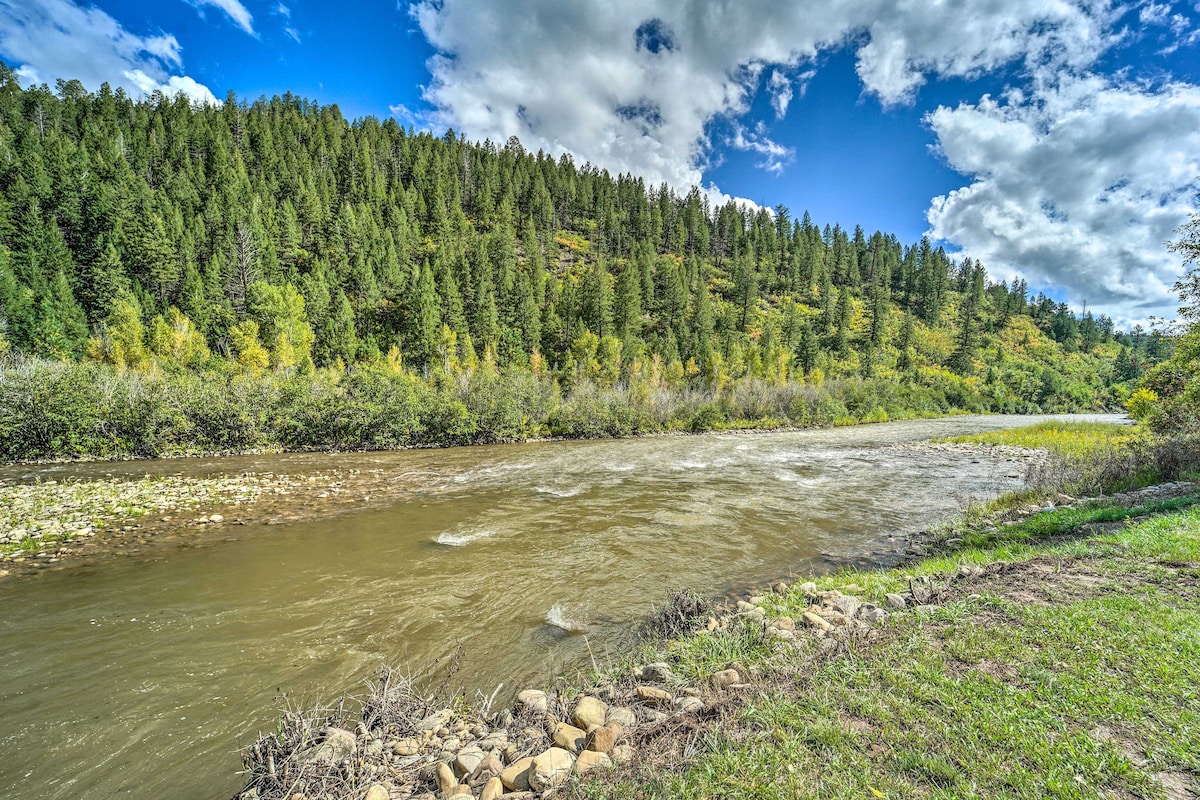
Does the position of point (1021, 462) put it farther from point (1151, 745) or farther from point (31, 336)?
point (31, 336)

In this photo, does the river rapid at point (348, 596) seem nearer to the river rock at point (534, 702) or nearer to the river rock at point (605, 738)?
the river rock at point (534, 702)

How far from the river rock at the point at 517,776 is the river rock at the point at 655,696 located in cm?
141

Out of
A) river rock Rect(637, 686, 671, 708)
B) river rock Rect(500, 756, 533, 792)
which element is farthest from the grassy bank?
river rock Rect(500, 756, 533, 792)

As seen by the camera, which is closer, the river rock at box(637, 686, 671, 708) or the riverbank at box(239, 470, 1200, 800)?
the riverbank at box(239, 470, 1200, 800)

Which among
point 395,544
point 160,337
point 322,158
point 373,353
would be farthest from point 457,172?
point 395,544

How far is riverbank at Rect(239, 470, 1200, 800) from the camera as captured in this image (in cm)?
315

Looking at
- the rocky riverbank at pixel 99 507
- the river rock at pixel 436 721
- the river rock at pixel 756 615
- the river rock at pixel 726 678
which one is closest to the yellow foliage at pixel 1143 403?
the river rock at pixel 756 615

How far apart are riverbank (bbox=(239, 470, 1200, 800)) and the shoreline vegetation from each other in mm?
17

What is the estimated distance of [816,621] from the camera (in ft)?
20.2

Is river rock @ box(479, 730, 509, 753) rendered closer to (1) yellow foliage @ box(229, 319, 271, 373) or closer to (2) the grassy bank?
(2) the grassy bank

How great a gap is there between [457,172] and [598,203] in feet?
133

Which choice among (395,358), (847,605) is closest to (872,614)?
(847,605)

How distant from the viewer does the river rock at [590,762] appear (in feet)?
11.5

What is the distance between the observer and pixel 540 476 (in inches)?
859
